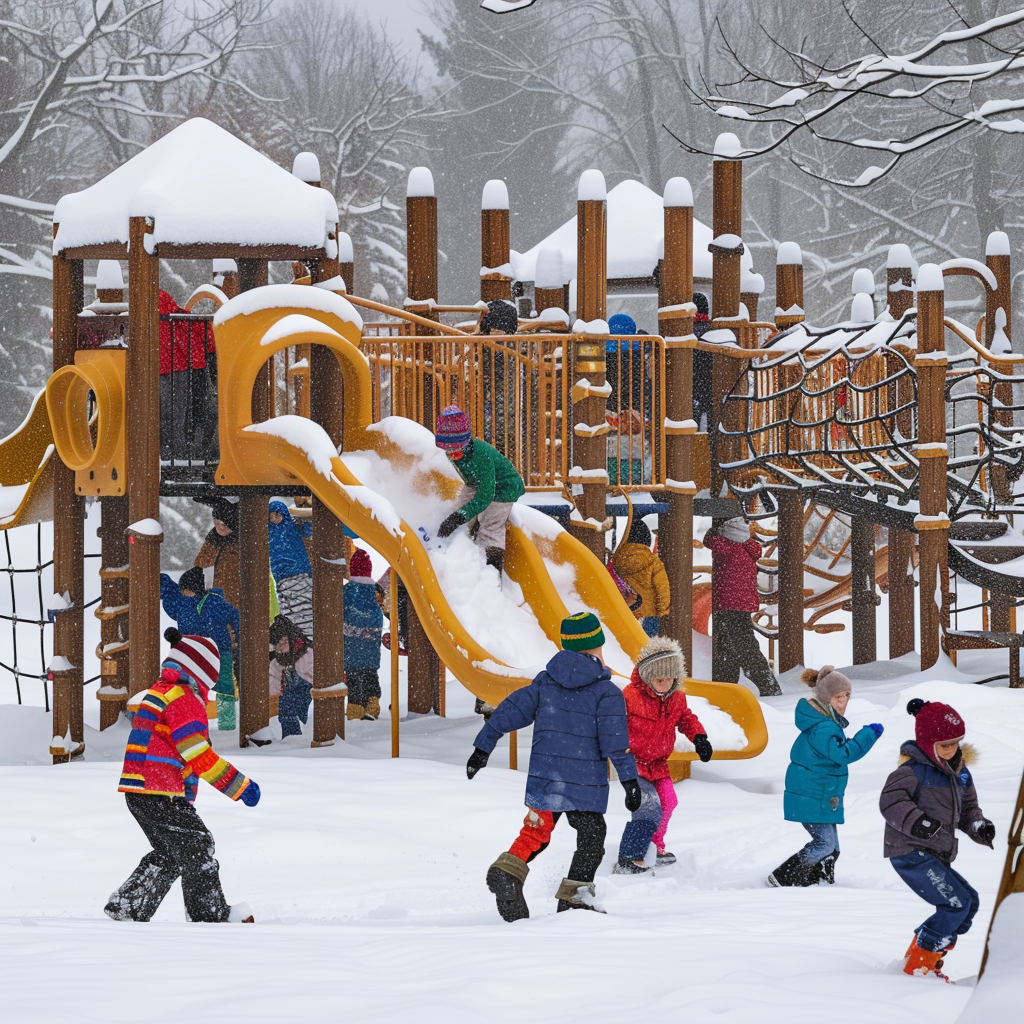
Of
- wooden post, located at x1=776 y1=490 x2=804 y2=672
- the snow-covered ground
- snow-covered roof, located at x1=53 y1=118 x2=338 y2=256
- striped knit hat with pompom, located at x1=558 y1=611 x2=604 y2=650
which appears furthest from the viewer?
wooden post, located at x1=776 y1=490 x2=804 y2=672

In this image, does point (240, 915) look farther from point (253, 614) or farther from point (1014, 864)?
point (253, 614)

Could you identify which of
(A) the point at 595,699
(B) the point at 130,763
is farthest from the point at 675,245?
(B) the point at 130,763

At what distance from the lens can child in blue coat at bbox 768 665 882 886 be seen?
661 cm

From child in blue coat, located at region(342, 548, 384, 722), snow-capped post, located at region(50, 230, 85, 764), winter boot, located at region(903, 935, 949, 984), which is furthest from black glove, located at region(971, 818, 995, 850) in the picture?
snow-capped post, located at region(50, 230, 85, 764)

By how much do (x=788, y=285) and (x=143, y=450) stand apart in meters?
8.47

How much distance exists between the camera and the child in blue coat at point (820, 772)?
6.61 m

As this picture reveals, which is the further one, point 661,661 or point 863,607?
point 863,607

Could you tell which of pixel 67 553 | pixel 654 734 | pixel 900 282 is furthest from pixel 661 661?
pixel 900 282

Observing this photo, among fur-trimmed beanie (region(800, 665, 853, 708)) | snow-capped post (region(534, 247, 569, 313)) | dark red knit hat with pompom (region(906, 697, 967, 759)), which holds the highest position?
snow-capped post (region(534, 247, 569, 313))

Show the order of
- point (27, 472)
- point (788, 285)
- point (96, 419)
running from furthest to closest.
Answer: point (788, 285) → point (27, 472) → point (96, 419)

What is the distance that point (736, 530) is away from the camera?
12602 mm

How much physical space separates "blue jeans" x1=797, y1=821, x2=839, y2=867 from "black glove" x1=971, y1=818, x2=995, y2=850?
63.7 inches

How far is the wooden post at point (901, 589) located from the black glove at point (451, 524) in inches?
236

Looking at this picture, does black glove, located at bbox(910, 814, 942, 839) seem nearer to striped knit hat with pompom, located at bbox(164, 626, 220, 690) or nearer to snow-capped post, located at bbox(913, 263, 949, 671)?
striped knit hat with pompom, located at bbox(164, 626, 220, 690)
